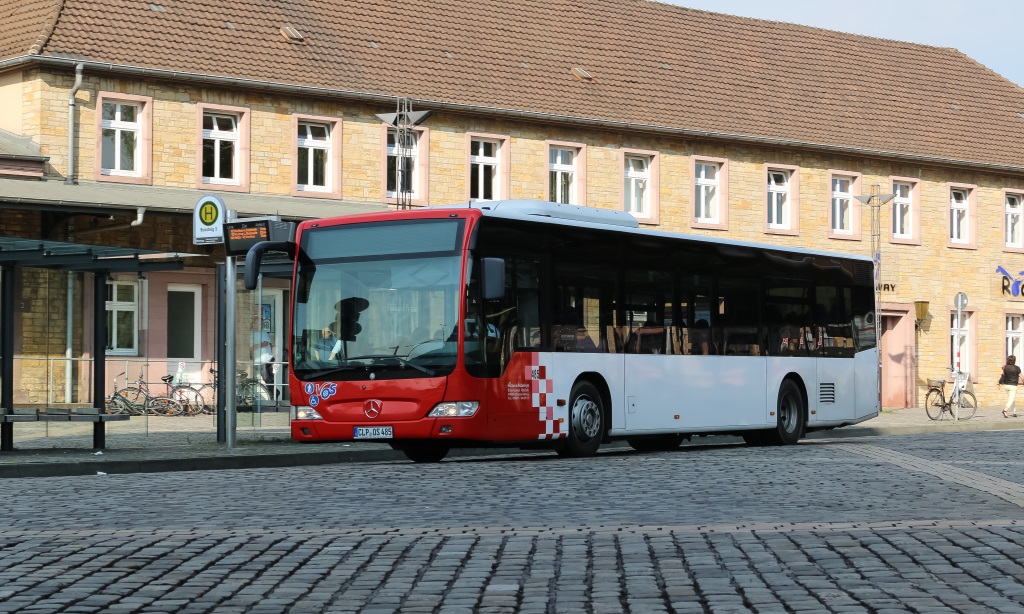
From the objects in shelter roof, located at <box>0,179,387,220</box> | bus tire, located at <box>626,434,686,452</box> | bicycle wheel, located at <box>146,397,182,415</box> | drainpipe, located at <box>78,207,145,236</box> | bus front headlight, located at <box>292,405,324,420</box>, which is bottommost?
bus tire, located at <box>626,434,686,452</box>

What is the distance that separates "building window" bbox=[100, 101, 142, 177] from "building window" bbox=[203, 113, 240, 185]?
4.70 feet

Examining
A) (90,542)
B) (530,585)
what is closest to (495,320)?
(90,542)

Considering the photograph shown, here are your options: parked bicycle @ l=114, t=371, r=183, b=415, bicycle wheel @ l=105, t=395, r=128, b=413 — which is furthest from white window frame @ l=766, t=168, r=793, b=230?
bicycle wheel @ l=105, t=395, r=128, b=413

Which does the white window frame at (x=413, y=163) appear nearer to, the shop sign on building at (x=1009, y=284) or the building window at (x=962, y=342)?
the building window at (x=962, y=342)

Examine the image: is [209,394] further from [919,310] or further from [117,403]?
[919,310]

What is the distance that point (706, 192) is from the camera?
40.4 m

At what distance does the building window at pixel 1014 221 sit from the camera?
4578 cm

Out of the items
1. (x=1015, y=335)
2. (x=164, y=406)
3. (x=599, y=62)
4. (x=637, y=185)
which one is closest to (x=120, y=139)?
(x=164, y=406)

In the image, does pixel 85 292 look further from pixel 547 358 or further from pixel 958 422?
pixel 958 422

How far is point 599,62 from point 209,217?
20651 mm

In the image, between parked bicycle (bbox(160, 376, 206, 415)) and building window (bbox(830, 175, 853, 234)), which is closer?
parked bicycle (bbox(160, 376, 206, 415))

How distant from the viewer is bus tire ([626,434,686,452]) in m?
22.9

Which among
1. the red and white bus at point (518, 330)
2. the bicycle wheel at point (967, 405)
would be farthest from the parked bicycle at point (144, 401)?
the bicycle wheel at point (967, 405)

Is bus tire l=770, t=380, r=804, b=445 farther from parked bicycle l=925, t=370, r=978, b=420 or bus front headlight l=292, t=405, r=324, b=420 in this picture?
parked bicycle l=925, t=370, r=978, b=420
